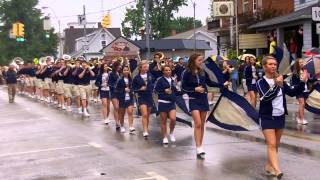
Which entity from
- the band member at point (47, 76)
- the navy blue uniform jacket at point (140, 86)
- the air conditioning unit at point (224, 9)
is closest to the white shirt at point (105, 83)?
the navy blue uniform jacket at point (140, 86)

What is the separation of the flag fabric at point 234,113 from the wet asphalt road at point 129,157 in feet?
1.54

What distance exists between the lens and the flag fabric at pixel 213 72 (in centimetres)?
1095

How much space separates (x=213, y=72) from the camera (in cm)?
1102

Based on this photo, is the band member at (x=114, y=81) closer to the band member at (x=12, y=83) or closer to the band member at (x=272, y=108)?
the band member at (x=272, y=108)

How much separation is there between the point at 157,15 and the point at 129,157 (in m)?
77.4

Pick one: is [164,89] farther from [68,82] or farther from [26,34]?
Result: [26,34]

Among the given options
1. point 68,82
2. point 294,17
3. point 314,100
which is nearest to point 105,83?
point 68,82

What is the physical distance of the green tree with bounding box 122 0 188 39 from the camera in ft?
285

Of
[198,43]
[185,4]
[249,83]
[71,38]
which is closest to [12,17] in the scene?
[71,38]

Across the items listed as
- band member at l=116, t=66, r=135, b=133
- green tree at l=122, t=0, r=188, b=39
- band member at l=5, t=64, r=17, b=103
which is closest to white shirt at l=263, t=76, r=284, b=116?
band member at l=116, t=66, r=135, b=133

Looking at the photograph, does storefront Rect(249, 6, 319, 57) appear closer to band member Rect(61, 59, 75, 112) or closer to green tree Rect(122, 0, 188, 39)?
band member Rect(61, 59, 75, 112)

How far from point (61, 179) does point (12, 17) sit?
3381 inches

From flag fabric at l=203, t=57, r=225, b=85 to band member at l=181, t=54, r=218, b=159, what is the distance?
216 millimetres

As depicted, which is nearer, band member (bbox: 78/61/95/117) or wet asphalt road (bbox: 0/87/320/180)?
wet asphalt road (bbox: 0/87/320/180)
